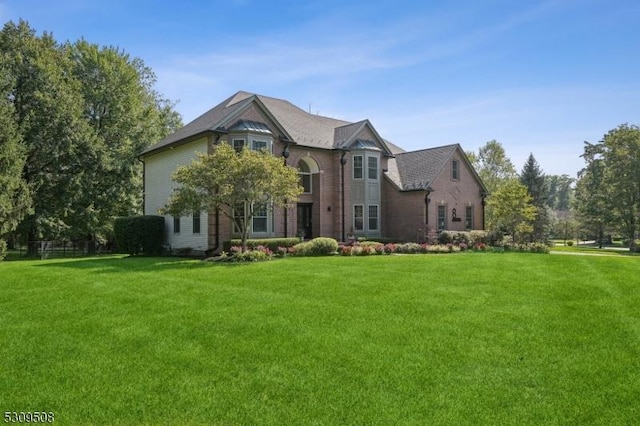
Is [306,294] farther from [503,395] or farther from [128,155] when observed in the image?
[128,155]

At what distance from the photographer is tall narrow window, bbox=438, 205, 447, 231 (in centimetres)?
2822

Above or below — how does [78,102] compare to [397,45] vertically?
above

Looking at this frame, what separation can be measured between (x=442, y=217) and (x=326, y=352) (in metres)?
24.1

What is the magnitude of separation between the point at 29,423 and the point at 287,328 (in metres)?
3.43

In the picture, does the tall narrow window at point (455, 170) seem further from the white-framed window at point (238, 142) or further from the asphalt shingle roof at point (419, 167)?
the white-framed window at point (238, 142)

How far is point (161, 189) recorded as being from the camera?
24.9m

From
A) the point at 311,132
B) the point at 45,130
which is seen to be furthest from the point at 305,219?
the point at 45,130

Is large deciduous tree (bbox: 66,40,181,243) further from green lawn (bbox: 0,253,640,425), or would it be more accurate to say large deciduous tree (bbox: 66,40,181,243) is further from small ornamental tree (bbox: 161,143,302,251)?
green lawn (bbox: 0,253,640,425)

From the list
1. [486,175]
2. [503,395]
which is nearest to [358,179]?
[503,395]

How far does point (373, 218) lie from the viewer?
27.6 metres

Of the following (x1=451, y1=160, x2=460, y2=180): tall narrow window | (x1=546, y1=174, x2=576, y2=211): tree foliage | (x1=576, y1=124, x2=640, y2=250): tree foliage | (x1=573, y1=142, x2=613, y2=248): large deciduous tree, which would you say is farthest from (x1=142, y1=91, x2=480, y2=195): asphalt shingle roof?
(x1=546, y1=174, x2=576, y2=211): tree foliage

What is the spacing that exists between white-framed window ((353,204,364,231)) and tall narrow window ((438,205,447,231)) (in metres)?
5.15

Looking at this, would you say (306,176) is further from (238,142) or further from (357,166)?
(238,142)

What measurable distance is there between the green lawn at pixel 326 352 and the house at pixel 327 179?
39.0 ft
